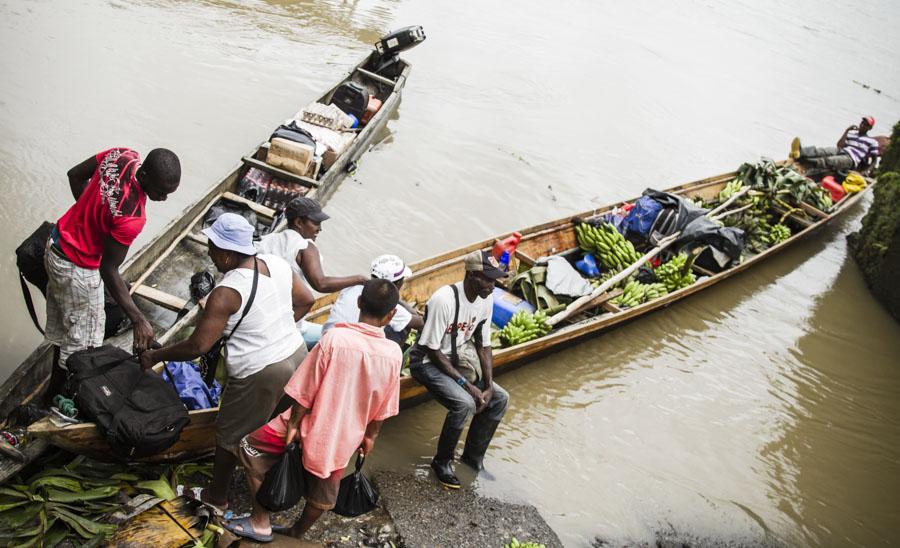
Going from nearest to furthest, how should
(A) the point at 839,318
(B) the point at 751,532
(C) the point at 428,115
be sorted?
(B) the point at 751,532 < (A) the point at 839,318 < (C) the point at 428,115

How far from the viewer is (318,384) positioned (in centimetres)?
321

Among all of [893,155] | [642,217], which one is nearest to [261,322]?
[642,217]

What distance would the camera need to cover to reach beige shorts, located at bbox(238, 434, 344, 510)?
3.46m

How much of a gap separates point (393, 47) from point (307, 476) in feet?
30.6

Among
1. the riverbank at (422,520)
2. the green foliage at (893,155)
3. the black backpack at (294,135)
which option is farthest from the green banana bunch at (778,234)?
the black backpack at (294,135)

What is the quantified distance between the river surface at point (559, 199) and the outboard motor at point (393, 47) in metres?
0.90

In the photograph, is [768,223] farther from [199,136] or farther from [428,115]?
[199,136]

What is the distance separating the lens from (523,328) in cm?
627

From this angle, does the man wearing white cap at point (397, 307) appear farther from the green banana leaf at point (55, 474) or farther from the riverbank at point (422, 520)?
the green banana leaf at point (55, 474)

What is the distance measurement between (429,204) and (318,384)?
261 inches

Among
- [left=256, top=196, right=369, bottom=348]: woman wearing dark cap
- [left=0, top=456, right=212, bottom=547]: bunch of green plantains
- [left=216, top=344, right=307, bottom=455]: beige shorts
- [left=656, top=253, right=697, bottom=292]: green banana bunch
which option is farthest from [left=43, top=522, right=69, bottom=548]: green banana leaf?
[left=656, top=253, right=697, bottom=292]: green banana bunch

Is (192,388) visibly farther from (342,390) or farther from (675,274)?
(675,274)

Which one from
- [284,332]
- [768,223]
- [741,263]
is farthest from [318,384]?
[768,223]

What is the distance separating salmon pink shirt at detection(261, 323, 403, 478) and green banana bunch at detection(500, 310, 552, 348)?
9.45 ft
